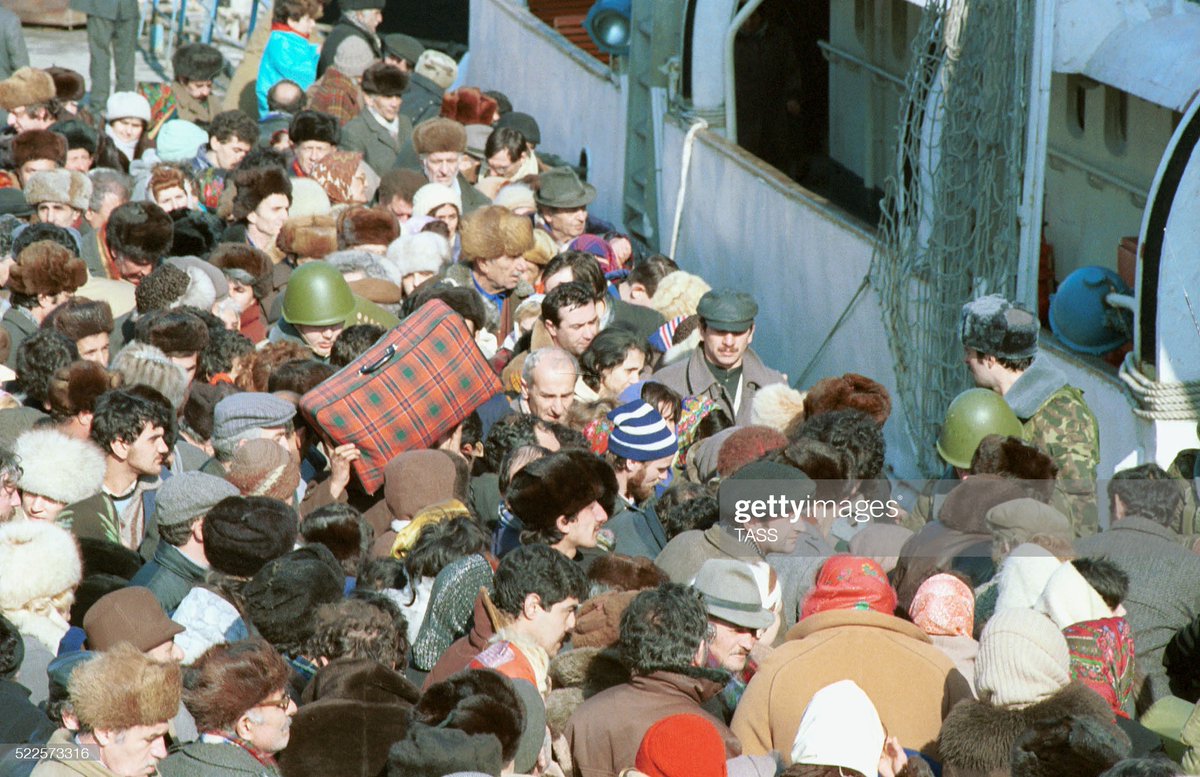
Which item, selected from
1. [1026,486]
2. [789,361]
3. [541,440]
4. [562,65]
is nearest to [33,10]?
[562,65]

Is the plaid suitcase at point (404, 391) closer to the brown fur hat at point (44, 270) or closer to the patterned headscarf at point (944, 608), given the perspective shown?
the brown fur hat at point (44, 270)

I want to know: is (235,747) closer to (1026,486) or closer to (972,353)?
(1026,486)

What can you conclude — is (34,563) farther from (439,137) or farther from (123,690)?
(439,137)

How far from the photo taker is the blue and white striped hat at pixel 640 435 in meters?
5.96

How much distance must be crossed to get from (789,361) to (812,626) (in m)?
5.83

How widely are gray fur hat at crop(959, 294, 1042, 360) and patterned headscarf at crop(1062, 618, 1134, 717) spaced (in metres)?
1.77

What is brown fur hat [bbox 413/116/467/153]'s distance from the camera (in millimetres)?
9930

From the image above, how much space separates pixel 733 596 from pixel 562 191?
5171 millimetres

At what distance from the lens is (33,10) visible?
65.5 feet

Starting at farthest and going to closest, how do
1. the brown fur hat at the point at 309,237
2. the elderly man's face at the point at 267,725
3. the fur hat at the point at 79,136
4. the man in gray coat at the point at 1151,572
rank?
the fur hat at the point at 79,136 → the brown fur hat at the point at 309,237 → the man in gray coat at the point at 1151,572 → the elderly man's face at the point at 267,725

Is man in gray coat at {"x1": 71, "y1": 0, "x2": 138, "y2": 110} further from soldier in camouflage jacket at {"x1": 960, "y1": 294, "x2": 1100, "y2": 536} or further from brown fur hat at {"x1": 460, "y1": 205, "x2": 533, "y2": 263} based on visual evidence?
soldier in camouflage jacket at {"x1": 960, "y1": 294, "x2": 1100, "y2": 536}

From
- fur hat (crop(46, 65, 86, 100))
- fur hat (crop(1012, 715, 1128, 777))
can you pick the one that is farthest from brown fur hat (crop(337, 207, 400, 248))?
fur hat (crop(1012, 715, 1128, 777))

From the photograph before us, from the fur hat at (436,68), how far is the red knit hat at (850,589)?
9.42m

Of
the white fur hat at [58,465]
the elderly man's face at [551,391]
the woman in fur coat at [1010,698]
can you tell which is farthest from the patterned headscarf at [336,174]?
the woman in fur coat at [1010,698]
